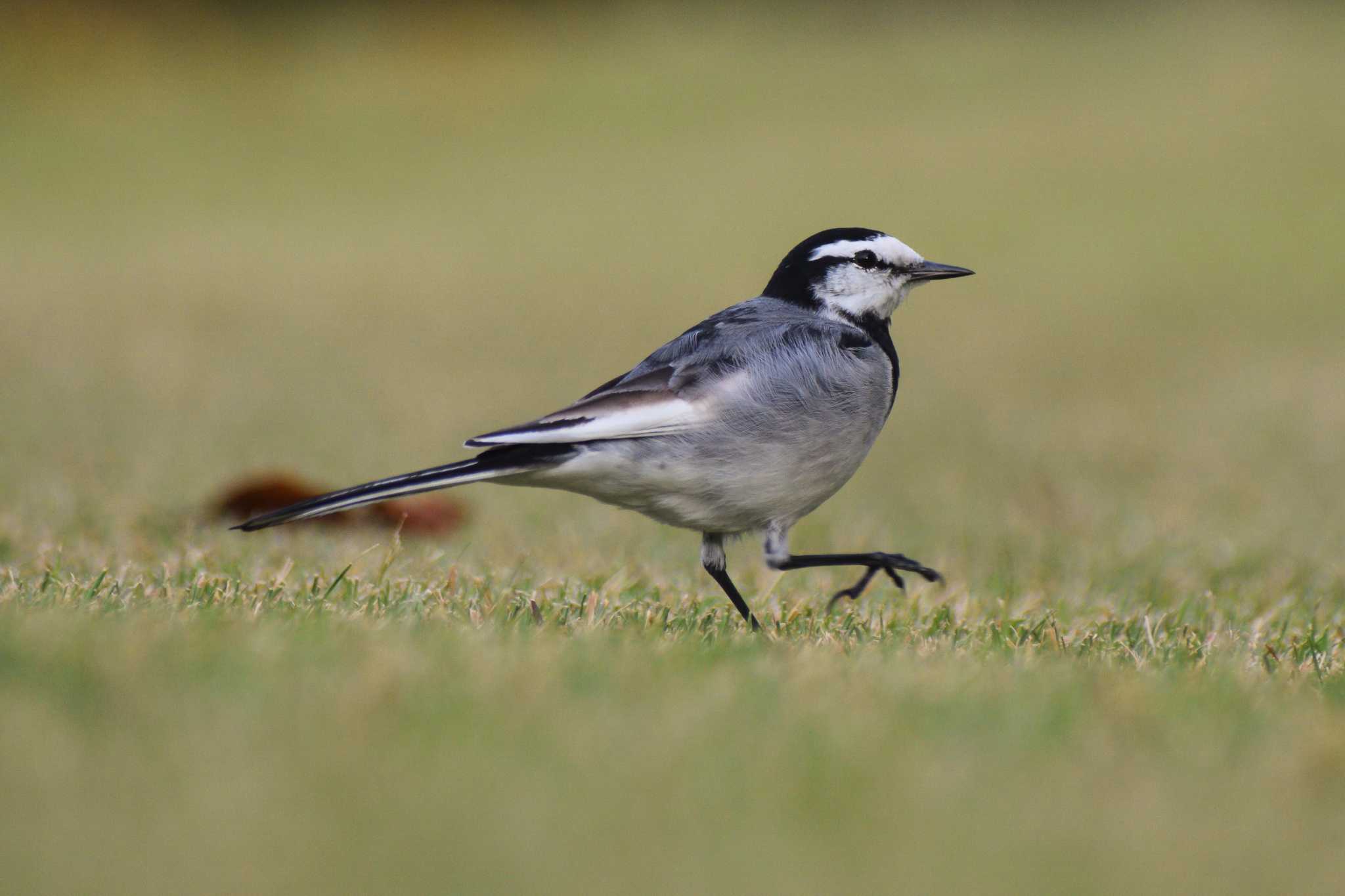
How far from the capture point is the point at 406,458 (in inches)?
330

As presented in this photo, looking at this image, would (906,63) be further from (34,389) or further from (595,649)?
(595,649)

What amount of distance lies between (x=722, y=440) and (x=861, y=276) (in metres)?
0.92

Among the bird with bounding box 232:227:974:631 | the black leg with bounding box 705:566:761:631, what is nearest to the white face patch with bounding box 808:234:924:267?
the bird with bounding box 232:227:974:631

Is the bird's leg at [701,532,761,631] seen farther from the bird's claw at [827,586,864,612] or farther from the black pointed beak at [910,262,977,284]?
the black pointed beak at [910,262,977,284]

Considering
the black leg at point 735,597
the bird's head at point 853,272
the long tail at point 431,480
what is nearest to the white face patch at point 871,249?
the bird's head at point 853,272

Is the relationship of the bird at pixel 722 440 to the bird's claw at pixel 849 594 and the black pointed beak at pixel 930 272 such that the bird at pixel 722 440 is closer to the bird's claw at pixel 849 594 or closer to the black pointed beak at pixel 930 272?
the bird's claw at pixel 849 594

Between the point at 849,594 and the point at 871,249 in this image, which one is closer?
the point at 849,594

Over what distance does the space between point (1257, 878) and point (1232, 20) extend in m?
27.9

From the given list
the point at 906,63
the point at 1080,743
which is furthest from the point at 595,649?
the point at 906,63

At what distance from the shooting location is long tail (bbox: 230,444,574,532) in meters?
3.98

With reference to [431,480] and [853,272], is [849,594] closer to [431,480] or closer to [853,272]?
[853,272]

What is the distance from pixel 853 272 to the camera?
4945 mm

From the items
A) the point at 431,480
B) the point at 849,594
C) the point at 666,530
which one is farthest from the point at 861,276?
the point at 666,530

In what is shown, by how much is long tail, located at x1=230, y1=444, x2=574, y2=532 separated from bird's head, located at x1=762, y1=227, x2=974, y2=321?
1.12m
